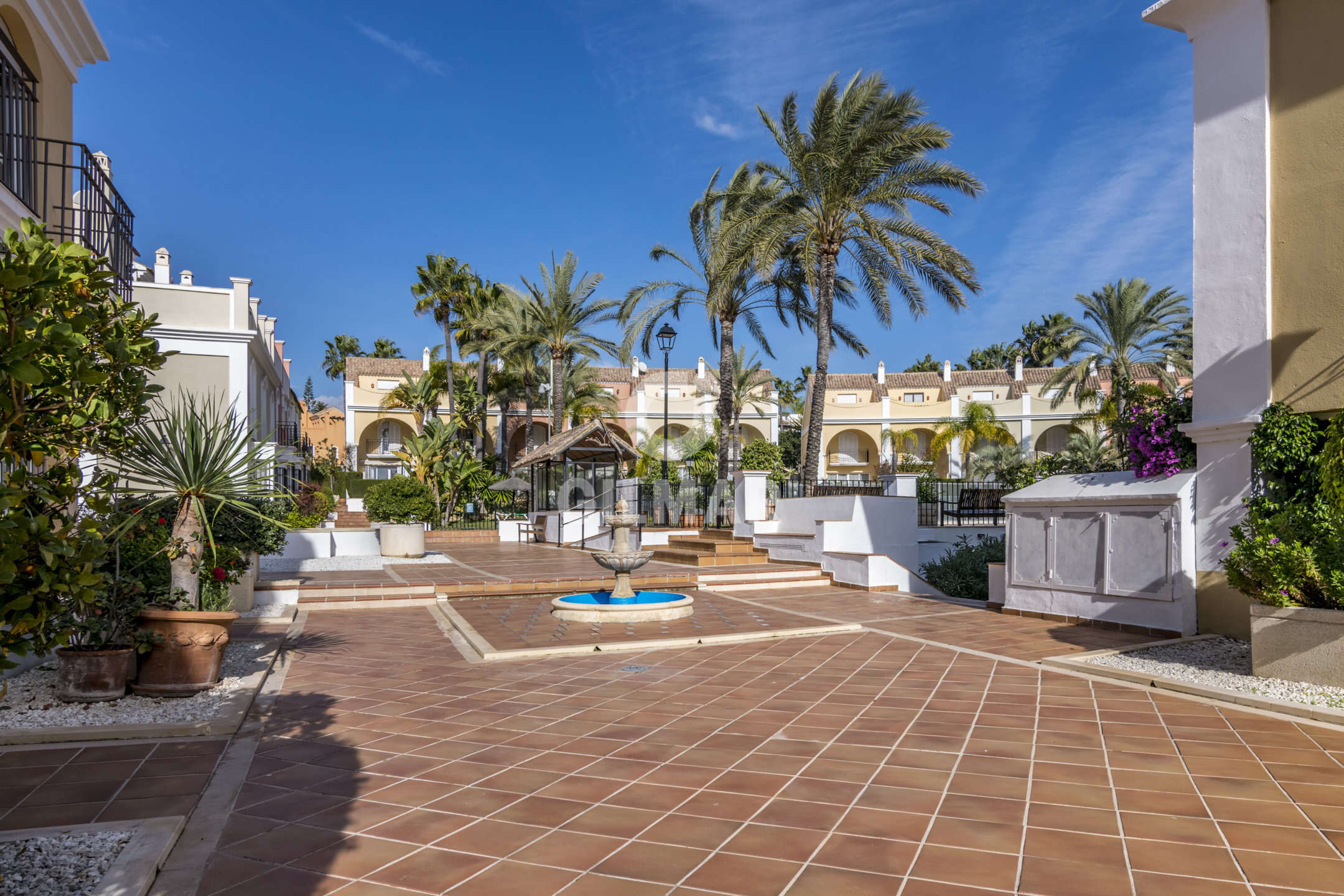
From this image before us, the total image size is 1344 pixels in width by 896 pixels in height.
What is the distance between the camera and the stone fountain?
1000 cm

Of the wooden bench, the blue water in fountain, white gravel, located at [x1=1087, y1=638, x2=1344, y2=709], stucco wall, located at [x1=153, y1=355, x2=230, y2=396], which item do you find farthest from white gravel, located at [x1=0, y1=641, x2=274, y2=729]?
the wooden bench

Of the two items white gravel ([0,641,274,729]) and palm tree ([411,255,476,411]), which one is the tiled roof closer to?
palm tree ([411,255,476,411])

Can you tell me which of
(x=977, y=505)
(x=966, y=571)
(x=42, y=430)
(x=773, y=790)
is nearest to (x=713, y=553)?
(x=966, y=571)

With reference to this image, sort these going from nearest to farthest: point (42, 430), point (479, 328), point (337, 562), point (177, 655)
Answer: point (42, 430)
point (177, 655)
point (337, 562)
point (479, 328)

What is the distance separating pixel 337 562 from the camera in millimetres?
16359

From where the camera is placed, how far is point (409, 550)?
1791 centimetres

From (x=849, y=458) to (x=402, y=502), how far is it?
3856cm

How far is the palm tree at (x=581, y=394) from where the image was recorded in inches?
1521

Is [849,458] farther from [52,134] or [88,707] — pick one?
[88,707]

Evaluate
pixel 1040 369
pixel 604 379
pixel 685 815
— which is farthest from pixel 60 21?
pixel 1040 369

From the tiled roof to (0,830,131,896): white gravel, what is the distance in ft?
165

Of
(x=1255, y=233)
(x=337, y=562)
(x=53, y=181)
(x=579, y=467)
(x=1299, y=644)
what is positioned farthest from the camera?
(x=579, y=467)

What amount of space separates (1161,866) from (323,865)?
351 cm

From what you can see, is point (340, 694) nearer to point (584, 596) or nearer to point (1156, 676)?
point (584, 596)
